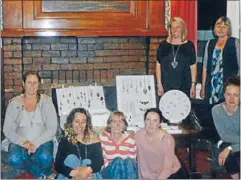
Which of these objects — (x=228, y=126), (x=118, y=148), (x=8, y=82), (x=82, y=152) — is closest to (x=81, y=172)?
(x=82, y=152)

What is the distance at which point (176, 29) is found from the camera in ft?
9.86

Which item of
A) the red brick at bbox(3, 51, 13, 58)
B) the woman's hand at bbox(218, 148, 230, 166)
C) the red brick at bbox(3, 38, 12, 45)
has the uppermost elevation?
the red brick at bbox(3, 38, 12, 45)

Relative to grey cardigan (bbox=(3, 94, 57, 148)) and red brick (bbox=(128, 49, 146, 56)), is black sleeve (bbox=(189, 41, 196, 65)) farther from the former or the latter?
grey cardigan (bbox=(3, 94, 57, 148))

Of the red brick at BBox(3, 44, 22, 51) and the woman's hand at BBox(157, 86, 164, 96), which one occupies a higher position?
the red brick at BBox(3, 44, 22, 51)

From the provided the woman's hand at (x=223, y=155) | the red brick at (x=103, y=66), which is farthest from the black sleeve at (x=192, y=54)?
the red brick at (x=103, y=66)

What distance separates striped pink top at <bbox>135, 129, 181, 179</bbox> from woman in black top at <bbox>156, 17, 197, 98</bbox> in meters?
0.58

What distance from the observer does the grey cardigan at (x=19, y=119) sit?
2.59m

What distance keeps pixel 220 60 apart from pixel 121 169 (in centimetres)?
86

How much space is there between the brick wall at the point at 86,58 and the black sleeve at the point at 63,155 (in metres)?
1.15

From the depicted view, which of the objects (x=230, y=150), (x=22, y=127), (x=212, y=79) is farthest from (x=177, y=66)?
→ (x=22, y=127)

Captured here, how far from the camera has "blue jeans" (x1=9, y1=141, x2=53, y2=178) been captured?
2.62 metres

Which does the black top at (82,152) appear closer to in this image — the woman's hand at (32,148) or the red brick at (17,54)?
the woman's hand at (32,148)

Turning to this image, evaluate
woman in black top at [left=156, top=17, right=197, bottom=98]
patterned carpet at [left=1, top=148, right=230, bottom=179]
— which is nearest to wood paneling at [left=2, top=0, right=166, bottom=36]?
woman in black top at [left=156, top=17, right=197, bottom=98]

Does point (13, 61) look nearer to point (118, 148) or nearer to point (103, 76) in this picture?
point (103, 76)
